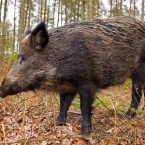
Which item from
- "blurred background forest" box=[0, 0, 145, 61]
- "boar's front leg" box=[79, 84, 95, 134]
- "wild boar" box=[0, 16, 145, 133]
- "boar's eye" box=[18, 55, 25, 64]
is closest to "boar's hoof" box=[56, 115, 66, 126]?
"wild boar" box=[0, 16, 145, 133]

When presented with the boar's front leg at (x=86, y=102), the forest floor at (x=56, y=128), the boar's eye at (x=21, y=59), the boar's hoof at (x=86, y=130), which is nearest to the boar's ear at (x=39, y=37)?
the boar's eye at (x=21, y=59)

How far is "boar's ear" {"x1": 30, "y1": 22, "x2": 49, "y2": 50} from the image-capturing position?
172 inches

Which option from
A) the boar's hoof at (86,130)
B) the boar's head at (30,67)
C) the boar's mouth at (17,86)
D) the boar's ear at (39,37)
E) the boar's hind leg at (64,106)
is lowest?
the boar's hoof at (86,130)

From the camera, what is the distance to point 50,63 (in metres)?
4.52

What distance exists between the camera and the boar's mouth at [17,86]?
4320 millimetres

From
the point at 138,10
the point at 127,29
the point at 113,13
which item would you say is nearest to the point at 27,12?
the point at 113,13

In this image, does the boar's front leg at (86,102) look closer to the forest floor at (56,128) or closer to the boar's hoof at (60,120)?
the forest floor at (56,128)

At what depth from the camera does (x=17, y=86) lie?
4387 millimetres

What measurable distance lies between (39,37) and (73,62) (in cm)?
66

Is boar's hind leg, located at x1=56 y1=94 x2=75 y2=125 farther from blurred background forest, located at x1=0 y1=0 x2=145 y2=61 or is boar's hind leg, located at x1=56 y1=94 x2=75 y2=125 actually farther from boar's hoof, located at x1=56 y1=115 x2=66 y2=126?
blurred background forest, located at x1=0 y1=0 x2=145 y2=61

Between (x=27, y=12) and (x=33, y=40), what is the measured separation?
1972cm

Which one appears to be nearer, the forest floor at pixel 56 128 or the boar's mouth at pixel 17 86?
the forest floor at pixel 56 128

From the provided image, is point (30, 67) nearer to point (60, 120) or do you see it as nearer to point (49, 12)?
point (60, 120)

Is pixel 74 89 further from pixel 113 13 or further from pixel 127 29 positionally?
pixel 113 13
